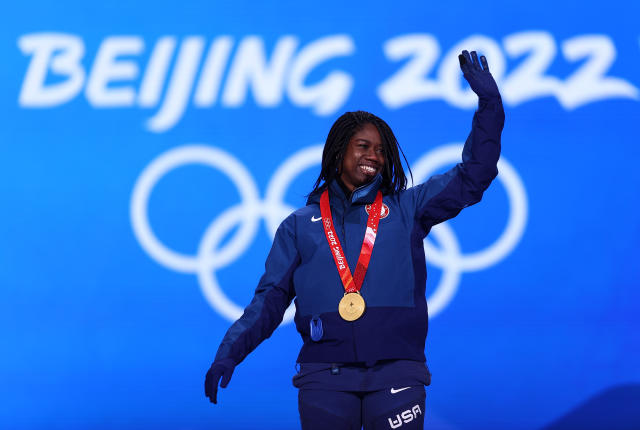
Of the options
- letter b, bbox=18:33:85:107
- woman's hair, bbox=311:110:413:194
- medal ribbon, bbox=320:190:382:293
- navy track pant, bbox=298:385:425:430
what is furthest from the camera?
letter b, bbox=18:33:85:107

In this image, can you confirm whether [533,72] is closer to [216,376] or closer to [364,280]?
[364,280]

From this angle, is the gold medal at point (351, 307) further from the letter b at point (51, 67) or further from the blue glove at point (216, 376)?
the letter b at point (51, 67)

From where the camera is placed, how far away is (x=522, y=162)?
507 centimetres

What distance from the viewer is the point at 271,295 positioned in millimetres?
2912

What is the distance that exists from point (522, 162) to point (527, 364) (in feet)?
3.62

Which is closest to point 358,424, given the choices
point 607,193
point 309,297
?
point 309,297

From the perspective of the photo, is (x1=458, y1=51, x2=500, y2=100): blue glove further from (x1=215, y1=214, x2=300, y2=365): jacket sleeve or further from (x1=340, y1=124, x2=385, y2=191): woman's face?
(x1=215, y1=214, x2=300, y2=365): jacket sleeve

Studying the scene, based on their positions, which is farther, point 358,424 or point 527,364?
point 527,364

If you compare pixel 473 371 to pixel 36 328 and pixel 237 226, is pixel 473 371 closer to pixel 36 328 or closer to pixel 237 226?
pixel 237 226

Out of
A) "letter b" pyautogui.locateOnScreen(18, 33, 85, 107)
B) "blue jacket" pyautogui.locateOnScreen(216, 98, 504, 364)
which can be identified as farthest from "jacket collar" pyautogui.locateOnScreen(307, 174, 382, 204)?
"letter b" pyautogui.locateOnScreen(18, 33, 85, 107)

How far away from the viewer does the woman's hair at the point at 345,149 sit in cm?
298

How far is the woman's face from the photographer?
9.57ft

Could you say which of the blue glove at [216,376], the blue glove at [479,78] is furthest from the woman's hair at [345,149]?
the blue glove at [216,376]

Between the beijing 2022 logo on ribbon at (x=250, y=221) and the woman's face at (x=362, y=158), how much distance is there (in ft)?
6.93
